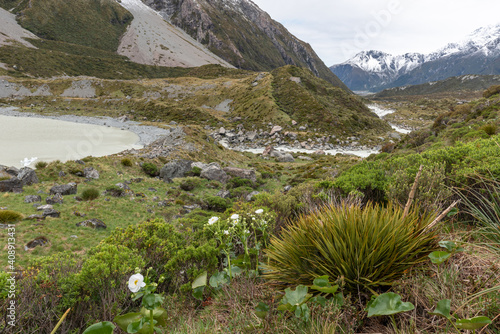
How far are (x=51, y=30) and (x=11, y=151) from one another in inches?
7197

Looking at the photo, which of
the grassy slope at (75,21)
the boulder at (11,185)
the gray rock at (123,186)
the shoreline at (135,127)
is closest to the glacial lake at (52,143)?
the shoreline at (135,127)

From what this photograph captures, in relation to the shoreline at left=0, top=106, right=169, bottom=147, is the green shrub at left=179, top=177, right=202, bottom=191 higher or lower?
higher

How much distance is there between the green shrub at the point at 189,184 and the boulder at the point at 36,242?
8.77 metres

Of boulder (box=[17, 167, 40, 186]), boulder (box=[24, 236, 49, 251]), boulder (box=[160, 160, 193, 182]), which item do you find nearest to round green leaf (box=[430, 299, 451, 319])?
boulder (box=[24, 236, 49, 251])

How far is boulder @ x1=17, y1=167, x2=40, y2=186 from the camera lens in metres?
12.9

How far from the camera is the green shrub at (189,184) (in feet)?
54.5

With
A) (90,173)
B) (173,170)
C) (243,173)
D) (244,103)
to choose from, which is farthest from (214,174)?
(244,103)

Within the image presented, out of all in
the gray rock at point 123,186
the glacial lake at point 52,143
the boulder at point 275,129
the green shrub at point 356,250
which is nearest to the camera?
the green shrub at point 356,250

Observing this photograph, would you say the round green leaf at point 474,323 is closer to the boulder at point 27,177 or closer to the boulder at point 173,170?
the boulder at point 27,177

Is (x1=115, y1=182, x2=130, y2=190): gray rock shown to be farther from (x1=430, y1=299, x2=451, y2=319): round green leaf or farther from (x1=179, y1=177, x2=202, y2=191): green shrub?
(x1=430, y1=299, x2=451, y2=319): round green leaf

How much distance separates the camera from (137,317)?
247 centimetres

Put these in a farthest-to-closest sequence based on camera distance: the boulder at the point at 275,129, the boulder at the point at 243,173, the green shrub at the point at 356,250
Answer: the boulder at the point at 275,129, the boulder at the point at 243,173, the green shrub at the point at 356,250

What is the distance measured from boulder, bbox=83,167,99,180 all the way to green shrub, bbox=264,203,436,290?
15631mm

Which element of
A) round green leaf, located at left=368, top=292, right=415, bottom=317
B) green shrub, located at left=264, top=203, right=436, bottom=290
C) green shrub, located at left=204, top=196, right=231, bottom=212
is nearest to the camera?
round green leaf, located at left=368, top=292, right=415, bottom=317
